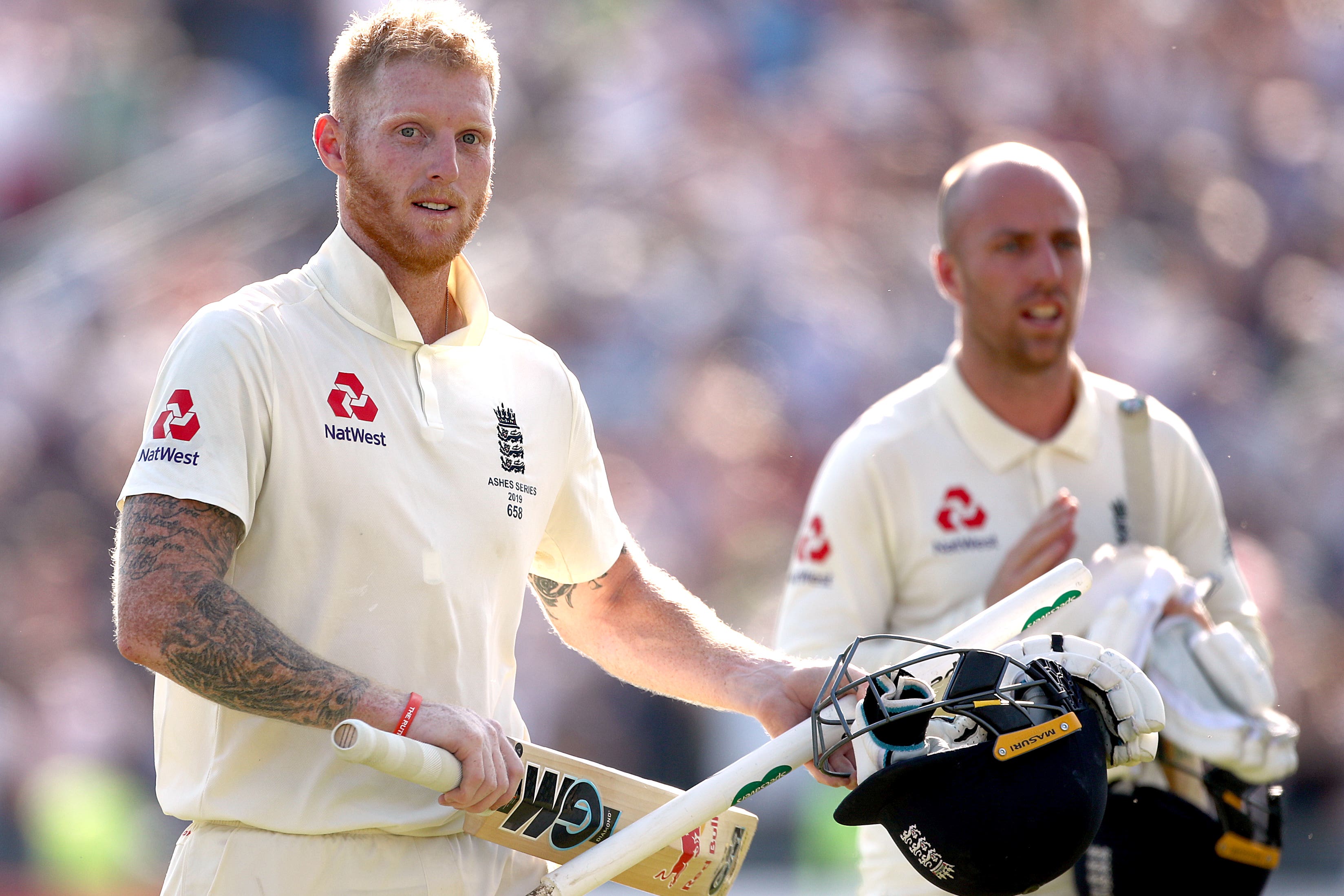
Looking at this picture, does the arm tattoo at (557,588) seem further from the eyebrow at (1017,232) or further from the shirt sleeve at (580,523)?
the eyebrow at (1017,232)

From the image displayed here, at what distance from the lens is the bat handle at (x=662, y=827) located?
2357mm

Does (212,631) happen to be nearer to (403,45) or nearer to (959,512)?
(403,45)

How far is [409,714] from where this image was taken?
2164 millimetres

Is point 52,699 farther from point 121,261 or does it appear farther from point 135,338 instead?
point 121,261

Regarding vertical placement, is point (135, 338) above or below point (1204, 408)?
below

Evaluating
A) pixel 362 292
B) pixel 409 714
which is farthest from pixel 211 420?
pixel 409 714

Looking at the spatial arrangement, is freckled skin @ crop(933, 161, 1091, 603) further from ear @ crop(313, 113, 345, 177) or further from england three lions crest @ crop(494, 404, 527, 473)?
ear @ crop(313, 113, 345, 177)

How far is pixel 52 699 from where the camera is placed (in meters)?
7.34

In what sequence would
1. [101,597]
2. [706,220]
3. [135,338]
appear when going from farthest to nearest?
[706,220], [135,338], [101,597]

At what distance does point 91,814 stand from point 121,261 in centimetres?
345

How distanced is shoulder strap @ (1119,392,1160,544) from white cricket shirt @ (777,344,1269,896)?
2cm

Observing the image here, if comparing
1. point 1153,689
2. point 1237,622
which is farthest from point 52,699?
point 1153,689

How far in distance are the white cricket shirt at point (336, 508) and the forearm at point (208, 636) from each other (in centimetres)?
6

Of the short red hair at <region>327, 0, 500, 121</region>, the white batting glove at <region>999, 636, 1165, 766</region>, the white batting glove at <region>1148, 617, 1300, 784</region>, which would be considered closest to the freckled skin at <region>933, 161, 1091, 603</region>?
the white batting glove at <region>1148, 617, 1300, 784</region>
